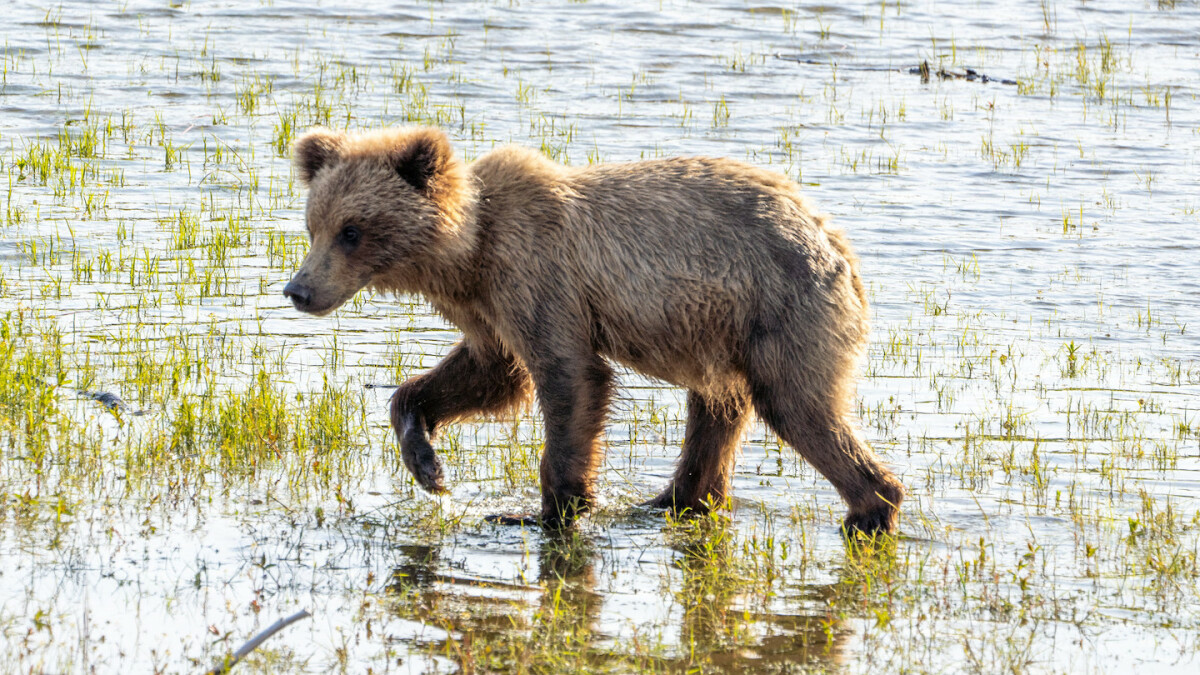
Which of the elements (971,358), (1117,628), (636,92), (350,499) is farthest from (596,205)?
(636,92)

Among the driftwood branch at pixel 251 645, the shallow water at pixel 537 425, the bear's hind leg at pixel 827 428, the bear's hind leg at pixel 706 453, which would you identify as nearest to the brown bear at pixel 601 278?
the bear's hind leg at pixel 827 428

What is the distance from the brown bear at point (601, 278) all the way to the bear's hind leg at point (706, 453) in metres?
0.35

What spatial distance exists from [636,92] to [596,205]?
36.4ft

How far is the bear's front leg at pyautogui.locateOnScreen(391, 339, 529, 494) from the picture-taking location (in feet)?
22.8

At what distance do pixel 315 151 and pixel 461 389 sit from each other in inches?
51.3

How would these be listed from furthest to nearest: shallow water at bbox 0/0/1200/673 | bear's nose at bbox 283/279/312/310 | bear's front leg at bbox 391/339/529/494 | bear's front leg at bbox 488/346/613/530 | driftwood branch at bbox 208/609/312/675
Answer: bear's front leg at bbox 391/339/529/494
bear's front leg at bbox 488/346/613/530
bear's nose at bbox 283/279/312/310
shallow water at bbox 0/0/1200/673
driftwood branch at bbox 208/609/312/675

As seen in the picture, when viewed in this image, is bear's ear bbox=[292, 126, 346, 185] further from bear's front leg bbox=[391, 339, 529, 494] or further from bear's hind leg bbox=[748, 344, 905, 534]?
bear's hind leg bbox=[748, 344, 905, 534]

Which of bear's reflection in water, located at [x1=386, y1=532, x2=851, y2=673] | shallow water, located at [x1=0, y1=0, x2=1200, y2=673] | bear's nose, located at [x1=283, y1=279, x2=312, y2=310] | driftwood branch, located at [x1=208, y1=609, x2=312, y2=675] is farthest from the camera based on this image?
bear's nose, located at [x1=283, y1=279, x2=312, y2=310]

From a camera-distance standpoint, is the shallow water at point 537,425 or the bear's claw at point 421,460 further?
the bear's claw at point 421,460

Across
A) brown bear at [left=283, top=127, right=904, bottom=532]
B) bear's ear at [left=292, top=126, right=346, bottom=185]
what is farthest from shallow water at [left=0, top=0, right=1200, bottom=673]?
bear's ear at [left=292, top=126, right=346, bottom=185]

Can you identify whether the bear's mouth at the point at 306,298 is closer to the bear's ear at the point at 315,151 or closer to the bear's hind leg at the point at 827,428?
the bear's ear at the point at 315,151

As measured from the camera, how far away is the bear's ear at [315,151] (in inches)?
254

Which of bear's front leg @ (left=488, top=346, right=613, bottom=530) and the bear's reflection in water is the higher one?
bear's front leg @ (left=488, top=346, right=613, bottom=530)

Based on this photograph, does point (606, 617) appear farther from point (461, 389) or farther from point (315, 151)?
point (315, 151)
